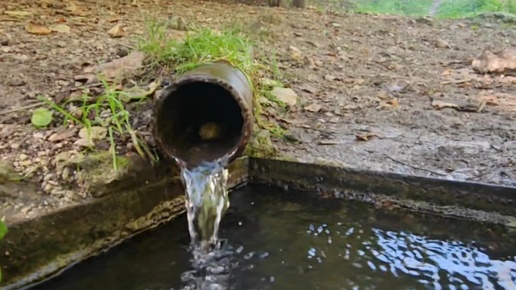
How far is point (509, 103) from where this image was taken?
449cm

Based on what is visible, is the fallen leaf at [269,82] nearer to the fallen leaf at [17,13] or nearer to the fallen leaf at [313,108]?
the fallen leaf at [313,108]

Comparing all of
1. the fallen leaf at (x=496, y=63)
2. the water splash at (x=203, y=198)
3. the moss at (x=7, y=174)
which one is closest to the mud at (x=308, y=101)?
the moss at (x=7, y=174)

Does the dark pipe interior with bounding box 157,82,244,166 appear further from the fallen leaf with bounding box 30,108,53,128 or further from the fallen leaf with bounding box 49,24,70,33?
the fallen leaf with bounding box 49,24,70,33

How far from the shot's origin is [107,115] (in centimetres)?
331

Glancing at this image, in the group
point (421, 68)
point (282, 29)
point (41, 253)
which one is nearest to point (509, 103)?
point (421, 68)

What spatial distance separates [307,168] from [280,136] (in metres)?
0.42

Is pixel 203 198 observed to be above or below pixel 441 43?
below

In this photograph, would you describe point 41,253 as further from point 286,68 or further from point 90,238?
point 286,68

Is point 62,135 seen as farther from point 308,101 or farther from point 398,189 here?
point 308,101

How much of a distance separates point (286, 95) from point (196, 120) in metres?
1.09

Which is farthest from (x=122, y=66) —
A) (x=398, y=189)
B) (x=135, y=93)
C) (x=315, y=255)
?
(x=398, y=189)

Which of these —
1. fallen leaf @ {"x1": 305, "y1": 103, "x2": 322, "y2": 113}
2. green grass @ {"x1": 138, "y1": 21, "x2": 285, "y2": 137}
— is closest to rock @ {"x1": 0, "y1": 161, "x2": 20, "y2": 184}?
green grass @ {"x1": 138, "y1": 21, "x2": 285, "y2": 137}

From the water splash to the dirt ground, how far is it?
0.44 m

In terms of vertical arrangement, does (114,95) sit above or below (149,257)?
above
